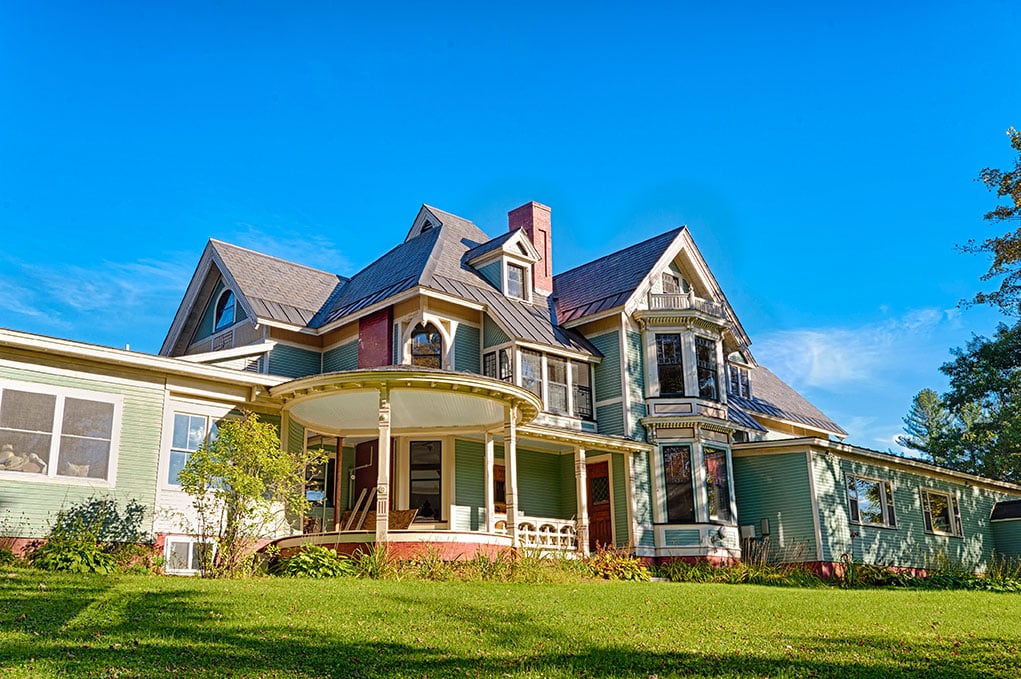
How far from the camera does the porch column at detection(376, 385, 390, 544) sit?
15.6m

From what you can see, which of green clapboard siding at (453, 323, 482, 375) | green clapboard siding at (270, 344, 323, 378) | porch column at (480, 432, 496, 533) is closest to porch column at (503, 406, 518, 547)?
porch column at (480, 432, 496, 533)

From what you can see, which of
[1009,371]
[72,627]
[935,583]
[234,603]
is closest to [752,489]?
[935,583]

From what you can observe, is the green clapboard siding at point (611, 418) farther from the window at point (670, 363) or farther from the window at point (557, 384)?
the window at point (670, 363)

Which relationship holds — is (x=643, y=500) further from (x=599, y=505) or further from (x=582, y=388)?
(x=582, y=388)

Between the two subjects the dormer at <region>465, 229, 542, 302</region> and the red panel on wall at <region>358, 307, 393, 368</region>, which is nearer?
the red panel on wall at <region>358, 307, 393, 368</region>

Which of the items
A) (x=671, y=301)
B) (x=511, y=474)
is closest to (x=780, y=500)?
(x=671, y=301)

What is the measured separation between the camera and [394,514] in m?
19.2

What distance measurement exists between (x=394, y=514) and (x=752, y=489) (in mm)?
10368

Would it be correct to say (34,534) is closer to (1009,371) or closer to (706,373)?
(706,373)

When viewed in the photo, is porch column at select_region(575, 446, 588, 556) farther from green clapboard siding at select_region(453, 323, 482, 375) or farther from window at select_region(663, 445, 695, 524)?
green clapboard siding at select_region(453, 323, 482, 375)

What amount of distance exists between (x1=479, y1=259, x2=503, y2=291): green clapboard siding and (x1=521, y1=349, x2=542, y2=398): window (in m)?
2.58

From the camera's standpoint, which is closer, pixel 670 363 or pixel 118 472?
pixel 118 472

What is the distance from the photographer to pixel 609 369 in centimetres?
2384

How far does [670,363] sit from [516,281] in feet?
15.3
